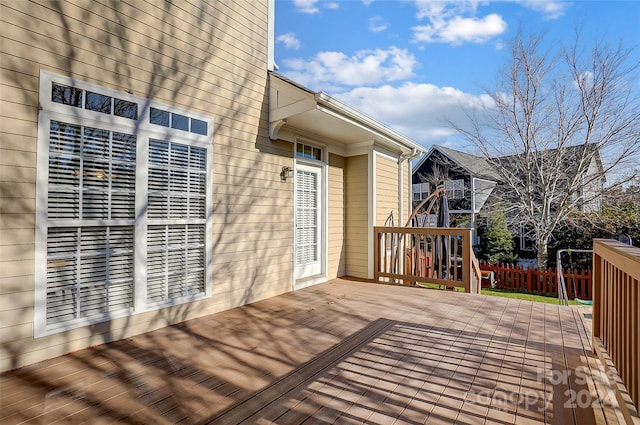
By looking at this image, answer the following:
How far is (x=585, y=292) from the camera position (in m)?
8.60

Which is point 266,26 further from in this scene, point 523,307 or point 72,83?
point 523,307

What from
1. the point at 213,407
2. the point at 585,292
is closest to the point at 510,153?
the point at 585,292

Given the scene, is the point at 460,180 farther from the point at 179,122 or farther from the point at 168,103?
the point at 168,103

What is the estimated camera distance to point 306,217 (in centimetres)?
567

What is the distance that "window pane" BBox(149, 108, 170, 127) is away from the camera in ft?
11.2

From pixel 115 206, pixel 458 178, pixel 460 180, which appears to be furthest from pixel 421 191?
pixel 115 206

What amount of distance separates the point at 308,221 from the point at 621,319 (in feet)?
14.1

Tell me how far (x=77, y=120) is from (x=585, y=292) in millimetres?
11368

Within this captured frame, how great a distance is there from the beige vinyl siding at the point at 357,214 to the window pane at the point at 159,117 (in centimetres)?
375

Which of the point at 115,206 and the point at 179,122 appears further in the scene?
the point at 179,122

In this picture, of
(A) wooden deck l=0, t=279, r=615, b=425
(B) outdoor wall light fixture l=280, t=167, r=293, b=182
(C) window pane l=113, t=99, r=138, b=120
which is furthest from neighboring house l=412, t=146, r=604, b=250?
(C) window pane l=113, t=99, r=138, b=120

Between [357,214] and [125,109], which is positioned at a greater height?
[125,109]

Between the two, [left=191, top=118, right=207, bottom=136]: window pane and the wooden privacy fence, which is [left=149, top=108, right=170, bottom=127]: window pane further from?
the wooden privacy fence

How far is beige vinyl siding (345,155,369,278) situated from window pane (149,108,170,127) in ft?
12.3
